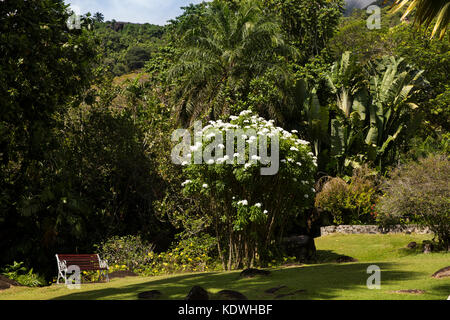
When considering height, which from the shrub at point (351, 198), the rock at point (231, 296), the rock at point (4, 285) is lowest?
the rock at point (4, 285)

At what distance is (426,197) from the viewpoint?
14.3m

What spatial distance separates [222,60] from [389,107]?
31.2 feet

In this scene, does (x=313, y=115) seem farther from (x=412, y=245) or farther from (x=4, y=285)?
(x=4, y=285)

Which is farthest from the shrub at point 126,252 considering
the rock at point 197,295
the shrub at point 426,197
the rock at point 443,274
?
the rock at point 443,274

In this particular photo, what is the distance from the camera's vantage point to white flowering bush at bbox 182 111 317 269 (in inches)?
502

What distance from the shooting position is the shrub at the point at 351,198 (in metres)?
21.7

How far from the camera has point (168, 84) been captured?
2403 cm

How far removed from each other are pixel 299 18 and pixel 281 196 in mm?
19912

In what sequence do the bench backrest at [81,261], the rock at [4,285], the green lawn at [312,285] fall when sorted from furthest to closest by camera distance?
the bench backrest at [81,261], the rock at [4,285], the green lawn at [312,285]

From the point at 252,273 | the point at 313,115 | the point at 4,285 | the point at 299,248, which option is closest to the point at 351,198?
the point at 313,115

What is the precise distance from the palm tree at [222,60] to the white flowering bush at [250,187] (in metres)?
7.12

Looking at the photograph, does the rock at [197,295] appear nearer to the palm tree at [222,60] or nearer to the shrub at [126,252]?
the shrub at [126,252]

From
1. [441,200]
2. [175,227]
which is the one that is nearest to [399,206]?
[441,200]

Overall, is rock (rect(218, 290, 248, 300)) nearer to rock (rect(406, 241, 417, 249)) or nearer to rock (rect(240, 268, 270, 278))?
rock (rect(240, 268, 270, 278))
